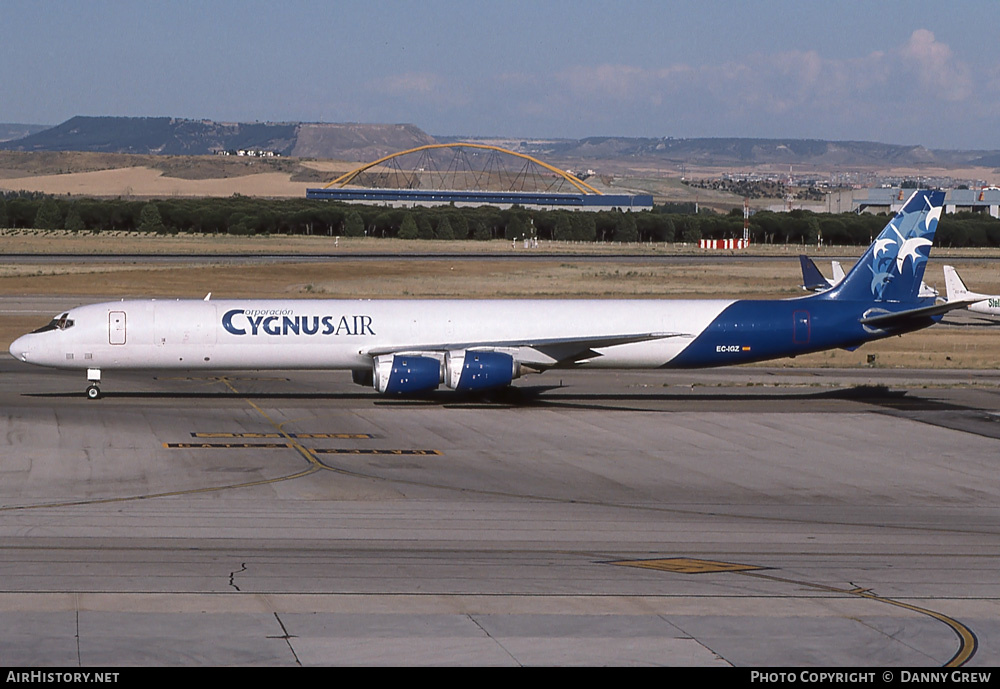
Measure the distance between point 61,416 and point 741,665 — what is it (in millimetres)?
30907

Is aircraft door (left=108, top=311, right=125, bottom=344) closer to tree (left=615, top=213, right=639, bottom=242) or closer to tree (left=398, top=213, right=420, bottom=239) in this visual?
tree (left=398, top=213, right=420, bottom=239)

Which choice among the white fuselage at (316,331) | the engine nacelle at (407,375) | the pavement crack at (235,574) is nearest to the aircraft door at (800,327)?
the white fuselage at (316,331)

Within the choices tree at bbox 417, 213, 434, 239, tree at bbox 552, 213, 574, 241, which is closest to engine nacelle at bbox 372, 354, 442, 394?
tree at bbox 417, 213, 434, 239

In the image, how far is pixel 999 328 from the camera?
79.9m

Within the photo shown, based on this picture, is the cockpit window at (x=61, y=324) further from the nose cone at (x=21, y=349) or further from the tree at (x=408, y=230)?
the tree at (x=408, y=230)

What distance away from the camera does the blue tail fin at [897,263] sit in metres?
48.4

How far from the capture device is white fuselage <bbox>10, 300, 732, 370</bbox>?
44750 mm

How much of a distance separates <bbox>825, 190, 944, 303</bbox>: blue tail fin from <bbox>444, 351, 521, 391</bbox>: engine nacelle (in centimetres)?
1394

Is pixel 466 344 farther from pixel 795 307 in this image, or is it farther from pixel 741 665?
pixel 741 665

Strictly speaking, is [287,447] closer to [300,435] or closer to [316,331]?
[300,435]

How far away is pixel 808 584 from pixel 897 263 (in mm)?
29954

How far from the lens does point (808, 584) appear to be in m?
21.5

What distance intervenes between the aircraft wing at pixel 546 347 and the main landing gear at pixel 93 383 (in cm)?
1013
